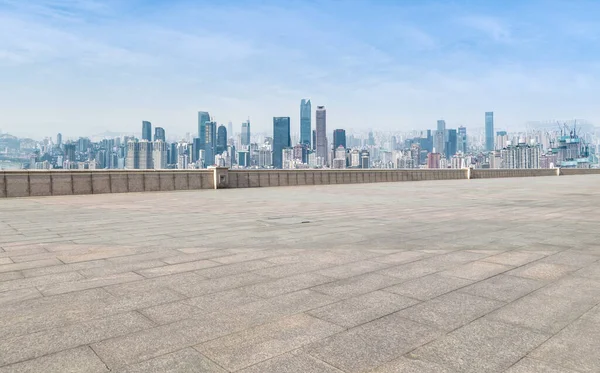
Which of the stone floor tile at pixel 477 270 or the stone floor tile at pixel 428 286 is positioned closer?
the stone floor tile at pixel 428 286

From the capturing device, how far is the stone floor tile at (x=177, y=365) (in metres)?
3.11

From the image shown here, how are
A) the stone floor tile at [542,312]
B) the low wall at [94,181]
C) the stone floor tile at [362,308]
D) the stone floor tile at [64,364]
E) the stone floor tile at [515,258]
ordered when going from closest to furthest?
the stone floor tile at [64,364], the stone floor tile at [542,312], the stone floor tile at [362,308], the stone floor tile at [515,258], the low wall at [94,181]

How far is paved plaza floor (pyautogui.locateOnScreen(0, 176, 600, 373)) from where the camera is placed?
10.9 ft

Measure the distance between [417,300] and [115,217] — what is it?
10146 mm

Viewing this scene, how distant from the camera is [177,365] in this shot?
125 inches

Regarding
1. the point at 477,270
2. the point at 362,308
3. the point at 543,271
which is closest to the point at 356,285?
the point at 362,308

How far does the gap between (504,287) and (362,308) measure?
1998 mm

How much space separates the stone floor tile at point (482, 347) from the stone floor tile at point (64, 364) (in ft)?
7.95

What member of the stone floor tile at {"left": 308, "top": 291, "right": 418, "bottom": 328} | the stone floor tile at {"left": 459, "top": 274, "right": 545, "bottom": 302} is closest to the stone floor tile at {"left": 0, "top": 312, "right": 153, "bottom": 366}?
the stone floor tile at {"left": 308, "top": 291, "right": 418, "bottom": 328}

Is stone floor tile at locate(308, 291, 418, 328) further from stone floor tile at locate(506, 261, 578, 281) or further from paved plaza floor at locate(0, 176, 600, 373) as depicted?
stone floor tile at locate(506, 261, 578, 281)

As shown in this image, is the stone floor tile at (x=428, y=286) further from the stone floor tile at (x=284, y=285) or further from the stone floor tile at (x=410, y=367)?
the stone floor tile at (x=410, y=367)

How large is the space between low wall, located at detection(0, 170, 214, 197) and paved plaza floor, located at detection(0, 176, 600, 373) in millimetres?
12489

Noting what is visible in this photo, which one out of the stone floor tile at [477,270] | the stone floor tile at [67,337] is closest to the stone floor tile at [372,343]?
the stone floor tile at [67,337]

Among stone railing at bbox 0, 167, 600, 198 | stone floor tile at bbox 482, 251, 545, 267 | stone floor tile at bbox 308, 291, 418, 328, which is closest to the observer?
stone floor tile at bbox 308, 291, 418, 328
